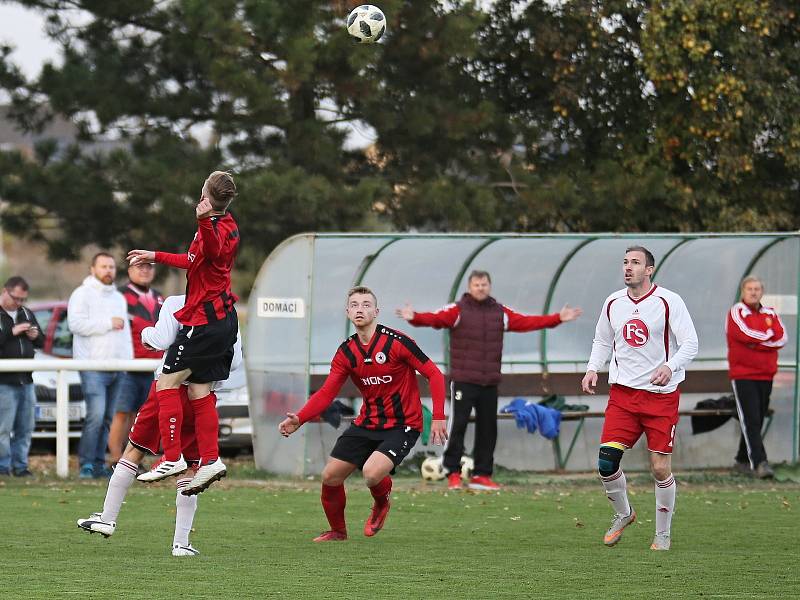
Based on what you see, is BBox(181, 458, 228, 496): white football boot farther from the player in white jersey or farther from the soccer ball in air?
the soccer ball in air

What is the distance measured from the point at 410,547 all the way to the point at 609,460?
4.64 ft

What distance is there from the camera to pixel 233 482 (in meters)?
14.5

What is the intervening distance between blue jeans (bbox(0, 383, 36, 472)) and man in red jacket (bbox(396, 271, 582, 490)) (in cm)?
412

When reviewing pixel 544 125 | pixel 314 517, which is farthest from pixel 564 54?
pixel 314 517

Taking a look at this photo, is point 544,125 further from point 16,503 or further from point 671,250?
point 16,503

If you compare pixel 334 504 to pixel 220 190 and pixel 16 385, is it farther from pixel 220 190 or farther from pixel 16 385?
pixel 16 385

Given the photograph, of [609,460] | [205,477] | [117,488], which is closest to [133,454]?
[117,488]

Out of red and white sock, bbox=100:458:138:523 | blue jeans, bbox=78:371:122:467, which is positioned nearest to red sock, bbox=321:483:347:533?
red and white sock, bbox=100:458:138:523

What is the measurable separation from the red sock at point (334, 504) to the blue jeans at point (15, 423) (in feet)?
18.2

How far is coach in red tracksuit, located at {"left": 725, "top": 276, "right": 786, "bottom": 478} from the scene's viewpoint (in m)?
14.6

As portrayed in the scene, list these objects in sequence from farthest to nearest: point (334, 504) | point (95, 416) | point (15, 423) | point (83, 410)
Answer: point (83, 410) → point (15, 423) → point (95, 416) → point (334, 504)

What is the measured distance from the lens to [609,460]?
31.8ft

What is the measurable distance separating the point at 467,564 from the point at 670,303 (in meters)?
2.26

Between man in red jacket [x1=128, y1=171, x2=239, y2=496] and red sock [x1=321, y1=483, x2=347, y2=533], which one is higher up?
man in red jacket [x1=128, y1=171, x2=239, y2=496]
